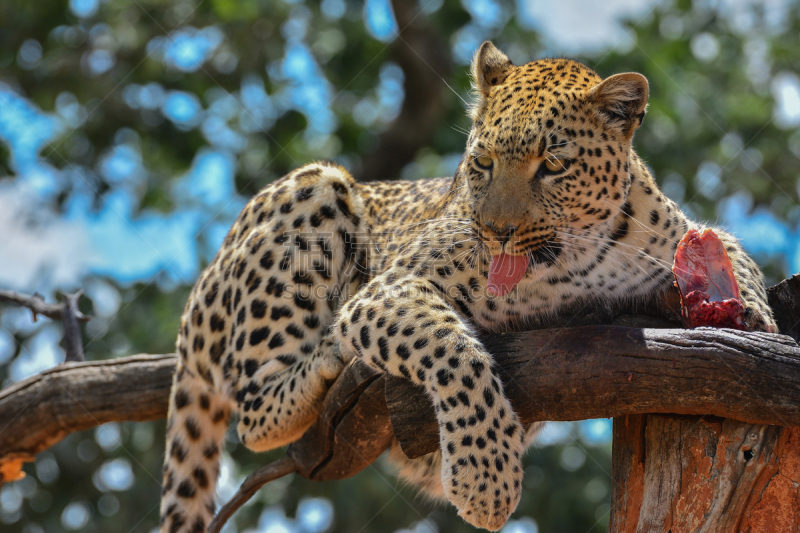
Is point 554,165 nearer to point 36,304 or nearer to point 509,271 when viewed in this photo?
point 509,271

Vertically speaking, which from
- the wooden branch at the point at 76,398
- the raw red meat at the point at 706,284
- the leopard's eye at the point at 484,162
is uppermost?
the raw red meat at the point at 706,284

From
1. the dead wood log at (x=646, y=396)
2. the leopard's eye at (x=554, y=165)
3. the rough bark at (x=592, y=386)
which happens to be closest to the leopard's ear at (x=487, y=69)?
A: the leopard's eye at (x=554, y=165)

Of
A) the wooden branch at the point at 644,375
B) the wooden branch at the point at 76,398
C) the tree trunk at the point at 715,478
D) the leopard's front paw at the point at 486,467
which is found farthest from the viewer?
the wooden branch at the point at 76,398

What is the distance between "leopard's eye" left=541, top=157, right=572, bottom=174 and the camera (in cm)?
523

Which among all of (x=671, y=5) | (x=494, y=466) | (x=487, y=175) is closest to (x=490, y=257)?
(x=487, y=175)

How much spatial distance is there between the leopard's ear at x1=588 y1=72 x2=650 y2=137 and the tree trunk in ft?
6.69

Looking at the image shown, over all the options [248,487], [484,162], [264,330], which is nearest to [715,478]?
[484,162]

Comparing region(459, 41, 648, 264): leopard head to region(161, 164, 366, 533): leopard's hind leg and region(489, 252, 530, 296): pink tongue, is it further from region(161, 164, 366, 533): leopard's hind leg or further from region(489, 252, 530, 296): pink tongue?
region(161, 164, 366, 533): leopard's hind leg

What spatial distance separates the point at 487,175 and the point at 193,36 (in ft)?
37.1

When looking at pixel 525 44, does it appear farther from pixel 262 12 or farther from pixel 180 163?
pixel 180 163

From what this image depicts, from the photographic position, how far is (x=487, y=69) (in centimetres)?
614

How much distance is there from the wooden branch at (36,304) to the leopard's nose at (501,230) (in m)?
4.53

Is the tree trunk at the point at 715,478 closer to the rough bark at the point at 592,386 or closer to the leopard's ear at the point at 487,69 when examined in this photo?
the rough bark at the point at 592,386

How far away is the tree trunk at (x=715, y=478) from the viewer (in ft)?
13.8
